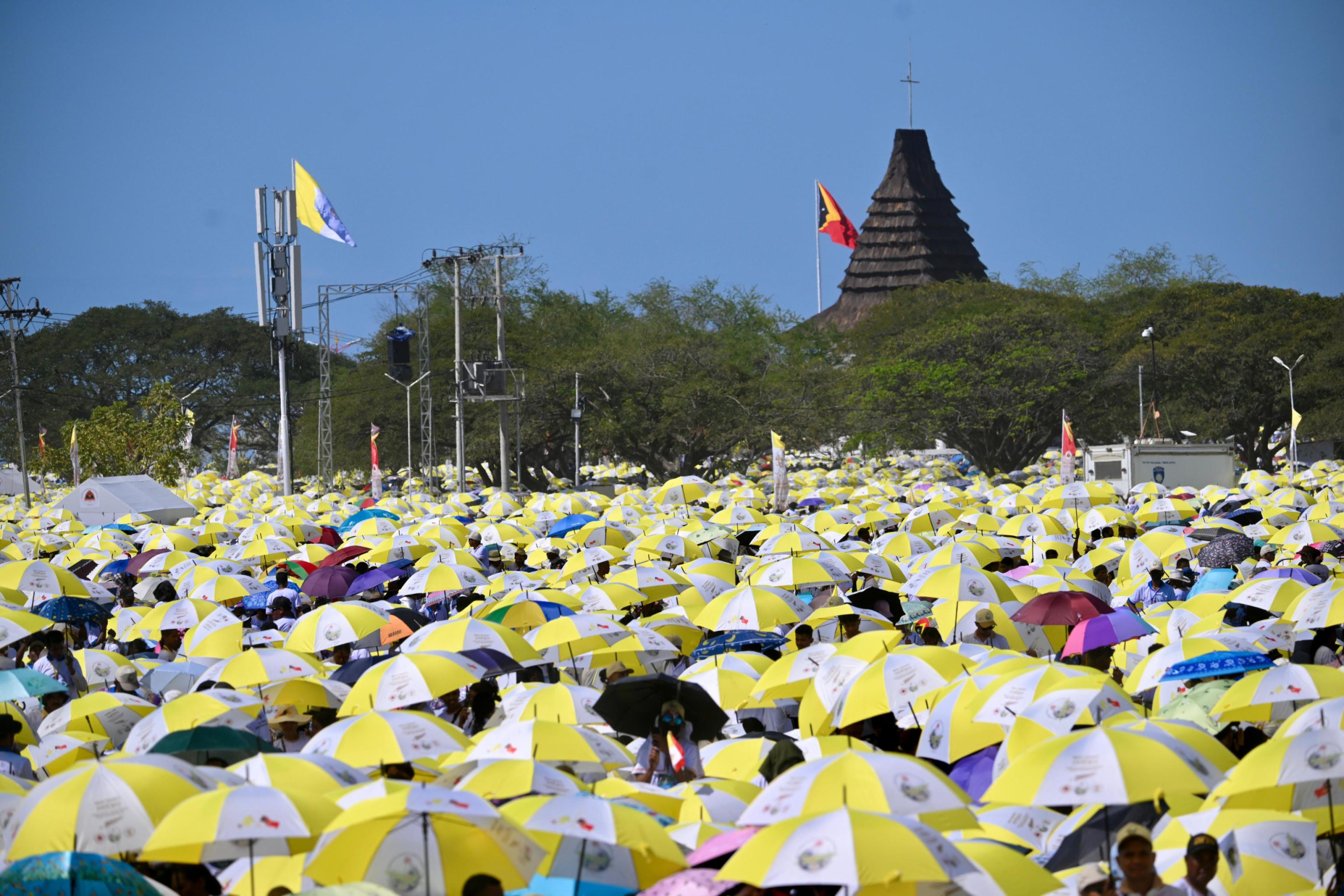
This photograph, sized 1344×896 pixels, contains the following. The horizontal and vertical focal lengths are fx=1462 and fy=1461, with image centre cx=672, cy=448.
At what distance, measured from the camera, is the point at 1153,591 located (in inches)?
477

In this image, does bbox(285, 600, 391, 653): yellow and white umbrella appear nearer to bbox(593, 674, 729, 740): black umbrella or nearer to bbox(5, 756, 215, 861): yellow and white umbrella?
bbox(593, 674, 729, 740): black umbrella

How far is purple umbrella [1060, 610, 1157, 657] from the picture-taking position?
920 cm

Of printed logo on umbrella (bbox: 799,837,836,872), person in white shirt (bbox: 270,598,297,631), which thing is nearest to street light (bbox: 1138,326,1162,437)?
person in white shirt (bbox: 270,598,297,631)

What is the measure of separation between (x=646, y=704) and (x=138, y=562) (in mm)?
11472

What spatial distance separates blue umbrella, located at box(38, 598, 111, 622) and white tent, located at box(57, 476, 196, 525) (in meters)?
15.9

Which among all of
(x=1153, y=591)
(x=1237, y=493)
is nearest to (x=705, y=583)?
(x=1153, y=591)

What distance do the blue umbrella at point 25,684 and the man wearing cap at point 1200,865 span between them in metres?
6.91

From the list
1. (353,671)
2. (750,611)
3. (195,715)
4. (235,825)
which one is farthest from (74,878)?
(750,611)

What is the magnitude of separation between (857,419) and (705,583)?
38.1 metres

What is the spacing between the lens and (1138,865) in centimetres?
484

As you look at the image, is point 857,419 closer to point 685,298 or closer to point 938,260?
point 685,298

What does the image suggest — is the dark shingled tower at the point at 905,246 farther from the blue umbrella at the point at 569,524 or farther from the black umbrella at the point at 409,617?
the black umbrella at the point at 409,617

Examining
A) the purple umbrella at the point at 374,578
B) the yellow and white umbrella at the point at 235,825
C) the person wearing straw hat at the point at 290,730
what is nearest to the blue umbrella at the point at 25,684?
the person wearing straw hat at the point at 290,730

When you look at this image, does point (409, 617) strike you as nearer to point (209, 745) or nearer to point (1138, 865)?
point (209, 745)
